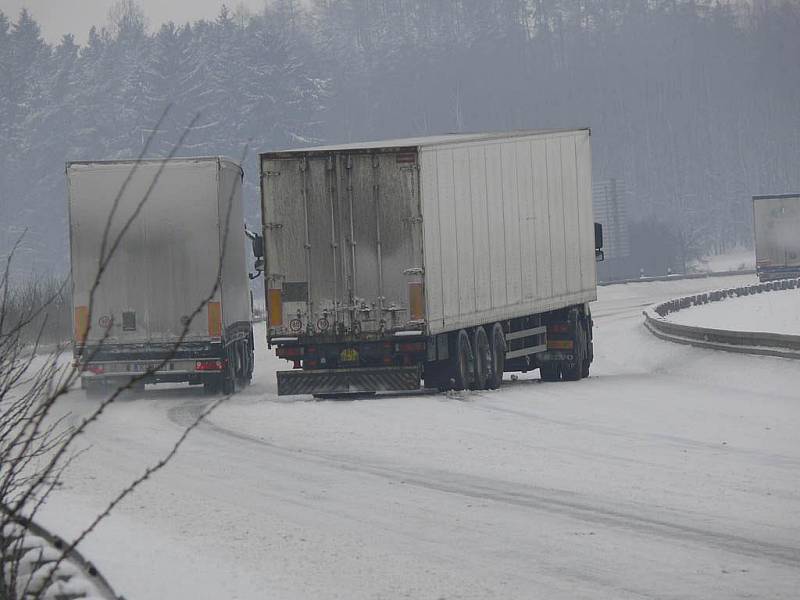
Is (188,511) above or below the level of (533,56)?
below

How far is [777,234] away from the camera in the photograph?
73875 millimetres

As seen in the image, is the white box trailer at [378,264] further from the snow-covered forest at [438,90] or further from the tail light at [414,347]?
the snow-covered forest at [438,90]

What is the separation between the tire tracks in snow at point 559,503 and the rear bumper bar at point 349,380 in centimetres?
493

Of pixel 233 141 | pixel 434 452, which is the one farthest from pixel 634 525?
pixel 233 141

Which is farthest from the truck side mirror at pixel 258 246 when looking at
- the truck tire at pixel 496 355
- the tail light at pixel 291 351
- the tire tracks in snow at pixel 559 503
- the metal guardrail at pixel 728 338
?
the metal guardrail at pixel 728 338

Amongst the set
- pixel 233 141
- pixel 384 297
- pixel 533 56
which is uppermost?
pixel 533 56

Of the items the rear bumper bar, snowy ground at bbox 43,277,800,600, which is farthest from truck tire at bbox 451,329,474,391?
the rear bumper bar

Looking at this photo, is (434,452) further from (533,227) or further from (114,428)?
(533,227)

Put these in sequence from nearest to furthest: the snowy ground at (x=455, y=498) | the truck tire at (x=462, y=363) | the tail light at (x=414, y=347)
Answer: the snowy ground at (x=455, y=498), the tail light at (x=414, y=347), the truck tire at (x=462, y=363)

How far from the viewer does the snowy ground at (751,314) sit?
158ft

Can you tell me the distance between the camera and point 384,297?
2303cm

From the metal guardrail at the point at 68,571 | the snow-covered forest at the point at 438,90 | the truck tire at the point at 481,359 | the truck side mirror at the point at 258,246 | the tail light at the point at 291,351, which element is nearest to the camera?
the metal guardrail at the point at 68,571

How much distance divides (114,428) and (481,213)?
6.55 metres

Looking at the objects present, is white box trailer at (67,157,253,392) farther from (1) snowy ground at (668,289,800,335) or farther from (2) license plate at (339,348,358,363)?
(1) snowy ground at (668,289,800,335)
